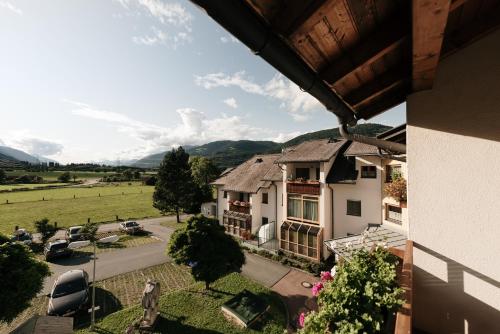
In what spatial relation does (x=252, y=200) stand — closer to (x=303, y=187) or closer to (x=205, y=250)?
(x=303, y=187)

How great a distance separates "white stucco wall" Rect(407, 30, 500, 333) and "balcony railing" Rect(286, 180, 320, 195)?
1530 centimetres

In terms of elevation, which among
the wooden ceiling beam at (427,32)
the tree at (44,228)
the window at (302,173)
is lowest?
the tree at (44,228)

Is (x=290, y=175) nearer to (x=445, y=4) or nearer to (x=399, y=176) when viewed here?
(x=399, y=176)

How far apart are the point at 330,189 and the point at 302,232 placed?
4502 mm

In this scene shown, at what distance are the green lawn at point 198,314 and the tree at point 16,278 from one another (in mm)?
3392

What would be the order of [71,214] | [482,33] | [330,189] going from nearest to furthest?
1. [482,33]
2. [330,189]
3. [71,214]

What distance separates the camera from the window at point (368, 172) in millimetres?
17188

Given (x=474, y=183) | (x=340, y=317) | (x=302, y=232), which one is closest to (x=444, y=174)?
(x=474, y=183)

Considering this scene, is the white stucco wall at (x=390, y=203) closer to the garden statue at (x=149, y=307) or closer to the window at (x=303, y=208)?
the window at (x=303, y=208)

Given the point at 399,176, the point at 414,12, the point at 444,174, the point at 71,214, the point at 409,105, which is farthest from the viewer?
the point at 71,214

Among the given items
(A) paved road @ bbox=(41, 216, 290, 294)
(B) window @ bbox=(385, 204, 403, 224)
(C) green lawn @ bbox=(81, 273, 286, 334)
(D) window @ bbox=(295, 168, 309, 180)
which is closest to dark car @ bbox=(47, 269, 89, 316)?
(C) green lawn @ bbox=(81, 273, 286, 334)

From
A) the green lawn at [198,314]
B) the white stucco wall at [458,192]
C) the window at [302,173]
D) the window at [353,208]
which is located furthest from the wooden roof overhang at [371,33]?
the window at [302,173]

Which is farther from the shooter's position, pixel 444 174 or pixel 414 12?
pixel 444 174

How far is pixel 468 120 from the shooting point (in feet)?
12.2
